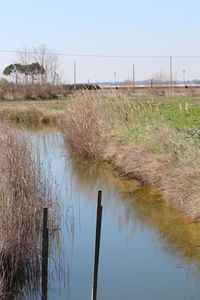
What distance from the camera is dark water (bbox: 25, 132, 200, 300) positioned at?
7156mm

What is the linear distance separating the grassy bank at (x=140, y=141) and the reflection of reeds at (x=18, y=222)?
3.17m

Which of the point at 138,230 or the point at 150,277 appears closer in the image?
the point at 150,277

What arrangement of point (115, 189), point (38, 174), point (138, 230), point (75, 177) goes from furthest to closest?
point (75, 177), point (115, 189), point (138, 230), point (38, 174)

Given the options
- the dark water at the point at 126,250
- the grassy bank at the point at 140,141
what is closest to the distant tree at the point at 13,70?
the grassy bank at the point at 140,141

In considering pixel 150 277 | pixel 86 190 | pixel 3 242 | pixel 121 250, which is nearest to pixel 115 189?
pixel 86 190

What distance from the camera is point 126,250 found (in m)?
8.62

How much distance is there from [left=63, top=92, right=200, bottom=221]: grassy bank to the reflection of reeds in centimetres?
317

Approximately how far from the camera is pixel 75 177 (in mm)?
14781

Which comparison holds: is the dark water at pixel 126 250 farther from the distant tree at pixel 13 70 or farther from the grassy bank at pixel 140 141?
the distant tree at pixel 13 70

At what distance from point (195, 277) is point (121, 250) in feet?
4.62

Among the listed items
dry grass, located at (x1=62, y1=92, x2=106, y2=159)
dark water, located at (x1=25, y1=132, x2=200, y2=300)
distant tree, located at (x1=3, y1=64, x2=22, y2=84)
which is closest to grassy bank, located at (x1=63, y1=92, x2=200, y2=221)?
dry grass, located at (x1=62, y1=92, x2=106, y2=159)

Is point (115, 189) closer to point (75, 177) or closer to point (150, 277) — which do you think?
point (75, 177)

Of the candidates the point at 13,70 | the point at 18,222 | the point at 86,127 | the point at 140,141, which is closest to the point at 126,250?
the point at 18,222

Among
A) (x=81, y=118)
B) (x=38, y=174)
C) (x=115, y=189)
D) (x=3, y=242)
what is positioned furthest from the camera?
(x=81, y=118)
